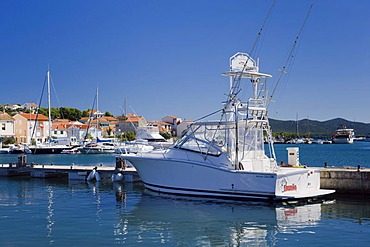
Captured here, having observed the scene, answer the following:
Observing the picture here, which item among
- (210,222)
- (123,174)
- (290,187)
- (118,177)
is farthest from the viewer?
(123,174)

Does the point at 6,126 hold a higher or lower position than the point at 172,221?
higher

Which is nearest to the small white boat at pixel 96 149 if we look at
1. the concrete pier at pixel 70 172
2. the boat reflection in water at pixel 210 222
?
the concrete pier at pixel 70 172

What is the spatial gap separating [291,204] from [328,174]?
3844 mm

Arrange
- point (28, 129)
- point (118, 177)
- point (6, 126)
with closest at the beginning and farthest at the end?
point (118, 177)
point (6, 126)
point (28, 129)

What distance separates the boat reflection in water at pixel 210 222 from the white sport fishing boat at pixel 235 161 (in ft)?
2.10

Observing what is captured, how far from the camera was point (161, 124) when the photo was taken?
12875 cm

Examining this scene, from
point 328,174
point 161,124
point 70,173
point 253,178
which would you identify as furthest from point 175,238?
point 161,124

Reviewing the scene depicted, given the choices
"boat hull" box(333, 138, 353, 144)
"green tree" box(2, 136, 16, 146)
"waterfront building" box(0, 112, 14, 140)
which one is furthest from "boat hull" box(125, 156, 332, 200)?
"boat hull" box(333, 138, 353, 144)

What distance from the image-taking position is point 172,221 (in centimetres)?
1684

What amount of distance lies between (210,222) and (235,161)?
4319 millimetres

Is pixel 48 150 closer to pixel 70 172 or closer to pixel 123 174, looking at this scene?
pixel 70 172

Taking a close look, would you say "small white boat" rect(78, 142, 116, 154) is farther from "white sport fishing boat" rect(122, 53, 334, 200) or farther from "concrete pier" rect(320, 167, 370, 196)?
"concrete pier" rect(320, 167, 370, 196)

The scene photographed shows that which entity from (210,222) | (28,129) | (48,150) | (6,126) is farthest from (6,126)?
(210,222)

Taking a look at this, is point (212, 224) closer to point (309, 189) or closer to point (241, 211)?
point (241, 211)
